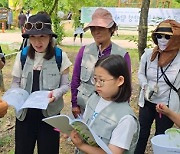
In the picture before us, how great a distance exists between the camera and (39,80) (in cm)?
278

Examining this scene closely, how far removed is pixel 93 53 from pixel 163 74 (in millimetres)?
670

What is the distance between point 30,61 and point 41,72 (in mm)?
129

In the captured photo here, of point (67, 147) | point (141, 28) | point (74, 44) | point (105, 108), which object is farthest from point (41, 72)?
point (74, 44)

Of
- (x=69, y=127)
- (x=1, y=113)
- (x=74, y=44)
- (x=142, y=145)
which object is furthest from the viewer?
(x=74, y=44)

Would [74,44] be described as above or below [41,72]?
below

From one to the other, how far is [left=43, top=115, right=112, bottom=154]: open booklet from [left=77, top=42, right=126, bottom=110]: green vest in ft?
3.37

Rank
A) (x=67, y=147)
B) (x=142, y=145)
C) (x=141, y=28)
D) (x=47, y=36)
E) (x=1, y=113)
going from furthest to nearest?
1. (x=141, y=28)
2. (x=67, y=147)
3. (x=142, y=145)
4. (x=47, y=36)
5. (x=1, y=113)

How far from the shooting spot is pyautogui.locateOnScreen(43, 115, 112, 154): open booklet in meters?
1.77

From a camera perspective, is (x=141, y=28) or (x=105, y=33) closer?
(x=105, y=33)

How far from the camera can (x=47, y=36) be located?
2.76 metres

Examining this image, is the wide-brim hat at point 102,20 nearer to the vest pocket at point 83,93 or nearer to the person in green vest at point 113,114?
the vest pocket at point 83,93

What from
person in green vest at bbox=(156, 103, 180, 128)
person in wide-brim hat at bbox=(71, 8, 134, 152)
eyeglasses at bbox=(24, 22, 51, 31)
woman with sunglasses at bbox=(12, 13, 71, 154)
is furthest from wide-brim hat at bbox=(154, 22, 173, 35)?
eyeglasses at bbox=(24, 22, 51, 31)

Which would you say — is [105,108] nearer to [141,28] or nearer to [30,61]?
[30,61]

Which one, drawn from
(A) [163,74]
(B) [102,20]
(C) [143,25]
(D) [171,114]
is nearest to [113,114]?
(D) [171,114]
